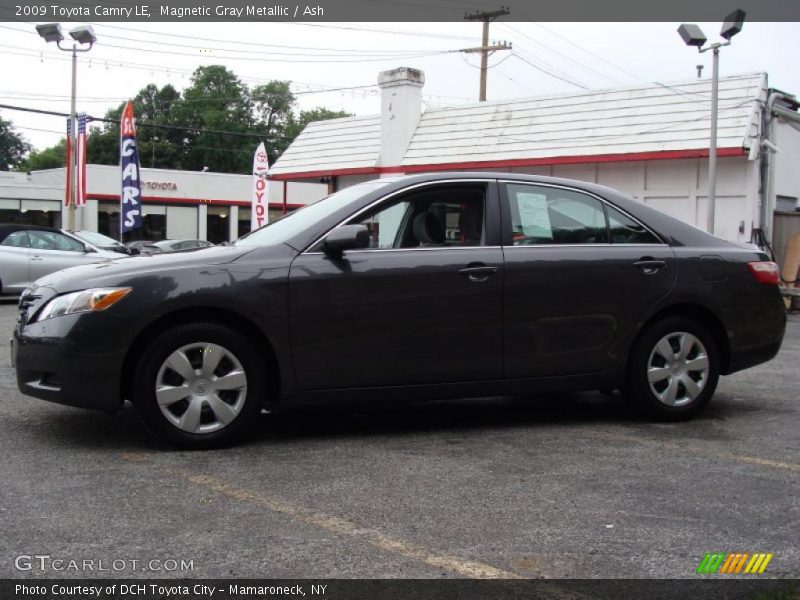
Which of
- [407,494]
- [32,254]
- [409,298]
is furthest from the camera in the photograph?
[32,254]

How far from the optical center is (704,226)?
16.4 m

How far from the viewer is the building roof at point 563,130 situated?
15969 millimetres

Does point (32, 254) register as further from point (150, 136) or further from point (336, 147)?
point (150, 136)

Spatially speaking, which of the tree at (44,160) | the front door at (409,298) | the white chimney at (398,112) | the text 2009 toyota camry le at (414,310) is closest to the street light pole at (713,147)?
the white chimney at (398,112)

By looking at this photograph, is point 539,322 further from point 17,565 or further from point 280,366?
point 17,565

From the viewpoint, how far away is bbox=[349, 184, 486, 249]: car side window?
534 cm

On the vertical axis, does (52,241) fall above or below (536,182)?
below

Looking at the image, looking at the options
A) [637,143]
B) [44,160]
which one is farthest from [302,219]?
[44,160]

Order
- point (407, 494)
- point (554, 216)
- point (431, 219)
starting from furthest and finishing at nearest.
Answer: point (554, 216)
point (431, 219)
point (407, 494)

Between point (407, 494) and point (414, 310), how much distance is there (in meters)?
1.35

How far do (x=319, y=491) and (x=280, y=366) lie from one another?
3.27ft

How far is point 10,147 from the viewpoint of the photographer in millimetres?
97125

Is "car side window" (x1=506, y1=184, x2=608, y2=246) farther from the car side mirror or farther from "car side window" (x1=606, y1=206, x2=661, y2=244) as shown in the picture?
the car side mirror

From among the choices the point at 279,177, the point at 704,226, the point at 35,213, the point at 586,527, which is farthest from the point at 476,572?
the point at 35,213
